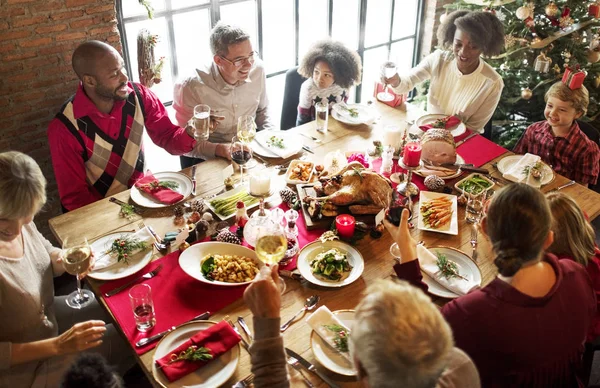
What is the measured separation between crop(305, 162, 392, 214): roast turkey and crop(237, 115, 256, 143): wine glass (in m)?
0.56

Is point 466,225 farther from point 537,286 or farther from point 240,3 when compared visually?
point 240,3

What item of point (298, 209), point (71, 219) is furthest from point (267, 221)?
point (71, 219)

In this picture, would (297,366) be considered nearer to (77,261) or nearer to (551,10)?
(77,261)

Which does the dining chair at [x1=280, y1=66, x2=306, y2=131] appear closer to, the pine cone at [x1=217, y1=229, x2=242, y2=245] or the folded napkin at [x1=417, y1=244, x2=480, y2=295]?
the pine cone at [x1=217, y1=229, x2=242, y2=245]

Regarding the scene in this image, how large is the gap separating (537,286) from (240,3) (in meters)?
3.63

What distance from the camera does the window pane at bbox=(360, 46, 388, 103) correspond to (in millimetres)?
5672

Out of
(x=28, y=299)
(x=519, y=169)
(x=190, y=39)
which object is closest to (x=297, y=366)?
(x=28, y=299)

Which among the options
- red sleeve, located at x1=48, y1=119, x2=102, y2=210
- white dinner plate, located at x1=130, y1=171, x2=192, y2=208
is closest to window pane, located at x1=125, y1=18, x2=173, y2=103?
red sleeve, located at x1=48, y1=119, x2=102, y2=210

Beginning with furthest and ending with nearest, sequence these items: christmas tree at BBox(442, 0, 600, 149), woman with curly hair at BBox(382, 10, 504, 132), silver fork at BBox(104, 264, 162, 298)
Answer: christmas tree at BBox(442, 0, 600, 149) < woman with curly hair at BBox(382, 10, 504, 132) < silver fork at BBox(104, 264, 162, 298)

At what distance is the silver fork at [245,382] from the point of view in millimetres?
1762

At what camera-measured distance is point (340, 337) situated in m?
1.90

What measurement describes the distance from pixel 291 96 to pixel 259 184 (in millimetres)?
1538

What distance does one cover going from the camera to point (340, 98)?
381 centimetres

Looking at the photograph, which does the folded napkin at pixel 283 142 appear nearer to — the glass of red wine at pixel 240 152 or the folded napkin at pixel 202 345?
the glass of red wine at pixel 240 152
